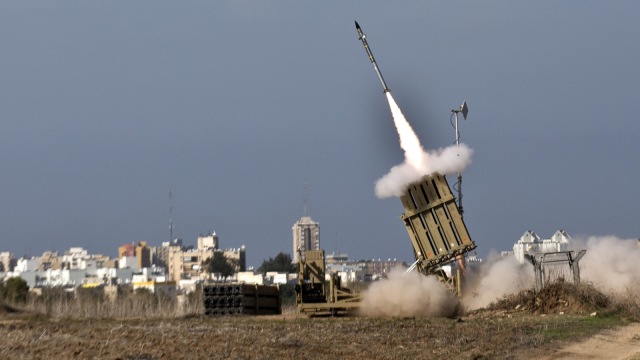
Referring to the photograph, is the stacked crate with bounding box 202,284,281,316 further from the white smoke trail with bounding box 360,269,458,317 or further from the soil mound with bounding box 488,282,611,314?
the soil mound with bounding box 488,282,611,314

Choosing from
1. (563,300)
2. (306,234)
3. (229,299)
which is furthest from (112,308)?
(306,234)

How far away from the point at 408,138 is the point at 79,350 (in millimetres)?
21502

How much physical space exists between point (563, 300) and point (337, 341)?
13787 millimetres

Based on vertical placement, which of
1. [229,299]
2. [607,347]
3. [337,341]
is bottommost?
[607,347]

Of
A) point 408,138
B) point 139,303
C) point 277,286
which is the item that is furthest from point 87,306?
point 408,138

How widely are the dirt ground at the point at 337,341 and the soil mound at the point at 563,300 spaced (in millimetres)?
3054

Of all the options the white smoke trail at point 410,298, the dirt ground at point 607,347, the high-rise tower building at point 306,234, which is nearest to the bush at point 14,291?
the white smoke trail at point 410,298

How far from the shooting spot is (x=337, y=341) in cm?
2469

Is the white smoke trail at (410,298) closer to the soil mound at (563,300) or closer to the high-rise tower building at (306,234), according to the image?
the soil mound at (563,300)

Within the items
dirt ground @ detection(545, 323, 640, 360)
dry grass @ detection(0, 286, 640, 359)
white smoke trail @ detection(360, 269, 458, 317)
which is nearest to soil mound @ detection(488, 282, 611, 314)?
dry grass @ detection(0, 286, 640, 359)

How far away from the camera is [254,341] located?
78.3 ft

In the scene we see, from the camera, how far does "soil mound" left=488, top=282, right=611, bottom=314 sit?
35875 millimetres

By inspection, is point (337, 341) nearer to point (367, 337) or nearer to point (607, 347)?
point (367, 337)

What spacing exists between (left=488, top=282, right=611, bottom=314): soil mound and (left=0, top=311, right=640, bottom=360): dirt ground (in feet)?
10.0
